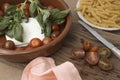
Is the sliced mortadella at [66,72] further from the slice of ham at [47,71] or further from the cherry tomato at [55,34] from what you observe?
the cherry tomato at [55,34]

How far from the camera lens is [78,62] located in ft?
2.46

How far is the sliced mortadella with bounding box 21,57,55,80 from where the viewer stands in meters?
0.69

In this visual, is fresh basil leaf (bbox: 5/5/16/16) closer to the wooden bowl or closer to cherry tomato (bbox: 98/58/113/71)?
the wooden bowl

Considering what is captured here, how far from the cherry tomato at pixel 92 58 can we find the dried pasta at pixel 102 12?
6.1 inches

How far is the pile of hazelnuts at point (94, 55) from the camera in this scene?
0.72 m

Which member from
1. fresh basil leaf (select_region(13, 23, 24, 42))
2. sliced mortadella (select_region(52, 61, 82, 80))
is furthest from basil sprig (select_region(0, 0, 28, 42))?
sliced mortadella (select_region(52, 61, 82, 80))

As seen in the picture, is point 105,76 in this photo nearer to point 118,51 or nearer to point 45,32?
point 118,51

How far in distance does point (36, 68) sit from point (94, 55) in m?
0.16

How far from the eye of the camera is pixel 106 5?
875mm

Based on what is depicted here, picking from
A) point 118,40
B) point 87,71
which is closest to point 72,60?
point 87,71

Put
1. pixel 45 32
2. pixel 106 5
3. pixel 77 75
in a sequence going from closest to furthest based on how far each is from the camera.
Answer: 1. pixel 77 75
2. pixel 45 32
3. pixel 106 5

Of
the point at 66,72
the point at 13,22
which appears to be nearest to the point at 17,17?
the point at 13,22

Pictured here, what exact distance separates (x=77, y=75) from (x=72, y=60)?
94mm

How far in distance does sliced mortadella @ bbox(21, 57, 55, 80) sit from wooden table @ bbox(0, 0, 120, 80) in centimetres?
4
